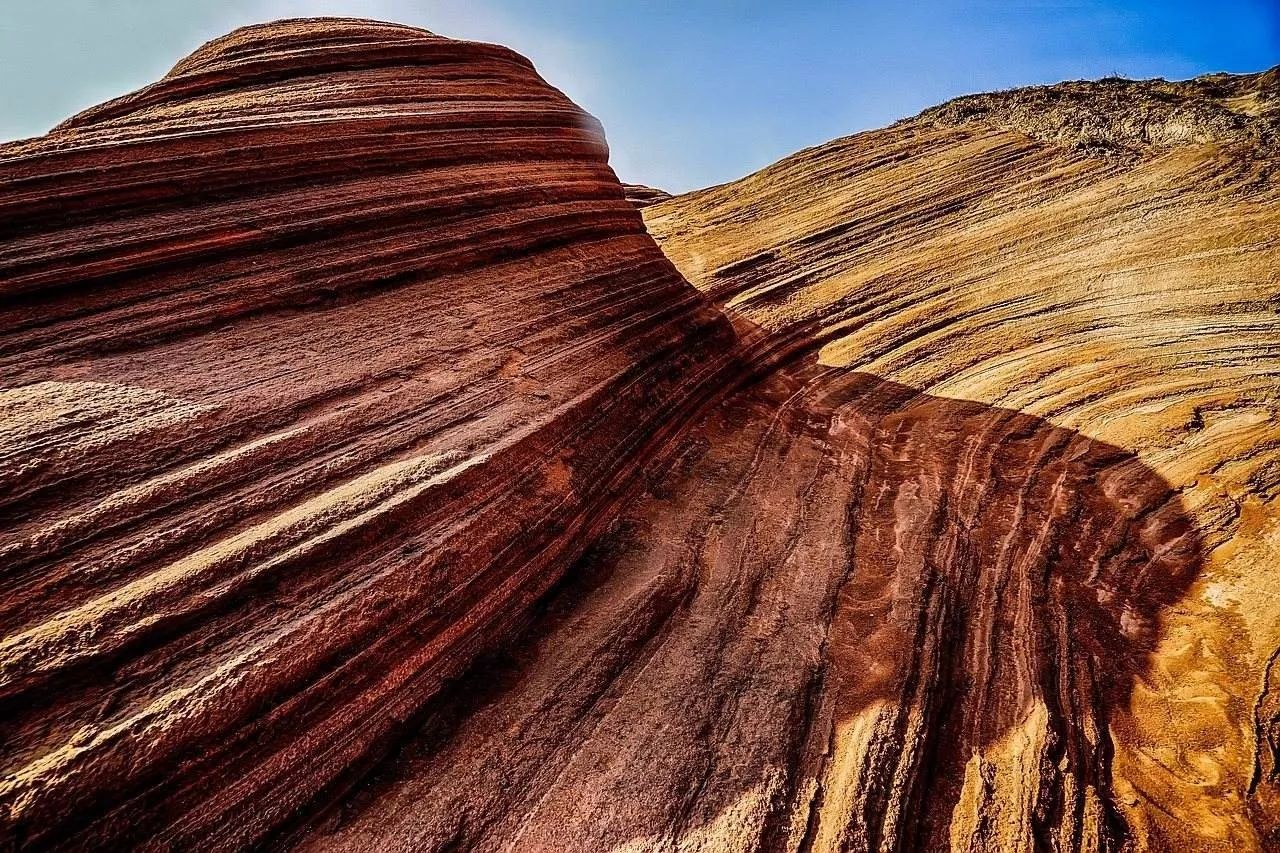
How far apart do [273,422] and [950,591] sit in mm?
5578

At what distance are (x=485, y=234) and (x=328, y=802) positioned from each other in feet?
18.0

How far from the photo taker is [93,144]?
504 cm

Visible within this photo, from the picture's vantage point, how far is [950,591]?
5211 mm

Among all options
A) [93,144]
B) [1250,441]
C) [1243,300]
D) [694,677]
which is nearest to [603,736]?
[694,677]

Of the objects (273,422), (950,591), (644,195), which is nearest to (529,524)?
(273,422)

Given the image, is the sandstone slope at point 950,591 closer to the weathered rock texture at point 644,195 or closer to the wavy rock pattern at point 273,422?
the wavy rock pattern at point 273,422

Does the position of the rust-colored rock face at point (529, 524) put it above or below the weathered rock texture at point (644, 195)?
below

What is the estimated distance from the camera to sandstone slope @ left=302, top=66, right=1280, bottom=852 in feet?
11.5

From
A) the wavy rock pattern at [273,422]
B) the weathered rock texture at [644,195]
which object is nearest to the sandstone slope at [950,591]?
the wavy rock pattern at [273,422]

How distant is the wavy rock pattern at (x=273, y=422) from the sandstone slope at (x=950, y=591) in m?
0.55

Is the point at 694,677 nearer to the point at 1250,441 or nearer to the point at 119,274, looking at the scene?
the point at 119,274

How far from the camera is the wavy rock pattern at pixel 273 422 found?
2947mm

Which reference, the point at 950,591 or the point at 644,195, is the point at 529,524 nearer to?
the point at 950,591

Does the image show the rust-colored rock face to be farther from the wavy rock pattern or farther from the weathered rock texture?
the weathered rock texture
